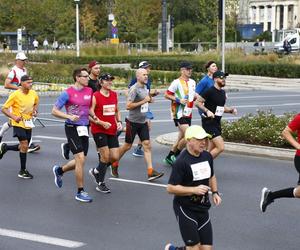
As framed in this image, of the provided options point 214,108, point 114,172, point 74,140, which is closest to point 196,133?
point 74,140

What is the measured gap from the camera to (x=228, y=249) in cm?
740

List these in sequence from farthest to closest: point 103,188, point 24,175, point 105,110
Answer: point 24,175 < point 103,188 < point 105,110

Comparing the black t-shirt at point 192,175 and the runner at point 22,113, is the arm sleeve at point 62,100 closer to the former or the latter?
the runner at point 22,113

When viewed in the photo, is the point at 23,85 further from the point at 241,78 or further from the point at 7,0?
the point at 7,0

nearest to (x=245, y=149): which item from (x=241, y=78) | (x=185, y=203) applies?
(x=185, y=203)

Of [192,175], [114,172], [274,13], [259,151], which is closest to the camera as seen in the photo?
[192,175]

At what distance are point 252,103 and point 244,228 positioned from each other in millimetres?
17127

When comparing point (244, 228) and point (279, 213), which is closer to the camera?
point (244, 228)

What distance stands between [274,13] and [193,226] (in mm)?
130203

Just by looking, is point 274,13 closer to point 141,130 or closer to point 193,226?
point 141,130

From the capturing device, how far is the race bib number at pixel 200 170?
20.5ft

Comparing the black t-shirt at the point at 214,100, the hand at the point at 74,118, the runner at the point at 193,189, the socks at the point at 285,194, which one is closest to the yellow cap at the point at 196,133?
the runner at the point at 193,189

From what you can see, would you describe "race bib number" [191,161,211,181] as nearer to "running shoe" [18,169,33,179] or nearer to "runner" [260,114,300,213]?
"runner" [260,114,300,213]

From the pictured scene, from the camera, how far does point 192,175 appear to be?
20.5 ft
